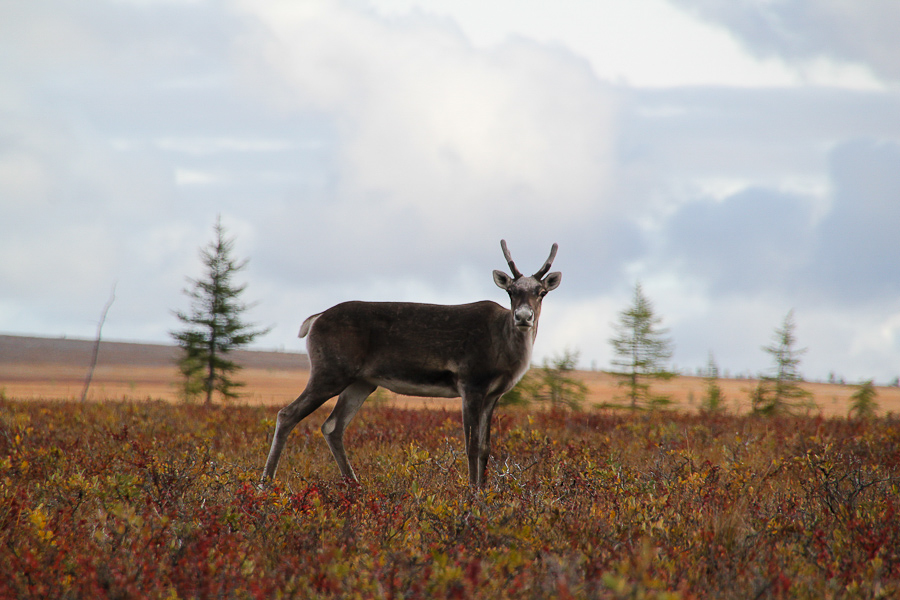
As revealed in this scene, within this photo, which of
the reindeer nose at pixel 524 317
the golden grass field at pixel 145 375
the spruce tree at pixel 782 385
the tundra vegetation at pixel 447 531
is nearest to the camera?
the tundra vegetation at pixel 447 531

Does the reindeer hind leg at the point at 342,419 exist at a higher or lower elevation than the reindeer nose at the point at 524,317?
lower

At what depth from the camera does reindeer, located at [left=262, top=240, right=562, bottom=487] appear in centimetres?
823

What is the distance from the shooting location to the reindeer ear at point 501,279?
8.57 m

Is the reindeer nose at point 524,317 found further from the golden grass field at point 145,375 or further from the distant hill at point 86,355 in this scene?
the distant hill at point 86,355

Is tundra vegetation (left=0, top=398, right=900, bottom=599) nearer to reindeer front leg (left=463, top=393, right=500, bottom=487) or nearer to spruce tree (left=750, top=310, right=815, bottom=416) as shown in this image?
reindeer front leg (left=463, top=393, right=500, bottom=487)

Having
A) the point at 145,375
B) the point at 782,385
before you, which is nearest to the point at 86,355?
the point at 145,375

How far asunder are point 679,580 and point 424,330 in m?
5.03

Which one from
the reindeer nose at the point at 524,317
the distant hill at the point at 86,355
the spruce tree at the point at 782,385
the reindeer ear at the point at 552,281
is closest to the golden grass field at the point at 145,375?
the distant hill at the point at 86,355

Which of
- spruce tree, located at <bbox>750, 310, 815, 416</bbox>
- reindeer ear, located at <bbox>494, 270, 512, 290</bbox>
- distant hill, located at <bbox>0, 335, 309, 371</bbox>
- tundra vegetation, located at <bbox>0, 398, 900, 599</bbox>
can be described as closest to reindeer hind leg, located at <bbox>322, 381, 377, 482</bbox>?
tundra vegetation, located at <bbox>0, 398, 900, 599</bbox>

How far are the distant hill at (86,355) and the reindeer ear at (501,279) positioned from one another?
74523mm

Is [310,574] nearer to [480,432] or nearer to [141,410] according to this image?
[480,432]

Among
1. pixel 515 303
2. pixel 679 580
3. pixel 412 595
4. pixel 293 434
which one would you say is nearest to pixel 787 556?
pixel 679 580

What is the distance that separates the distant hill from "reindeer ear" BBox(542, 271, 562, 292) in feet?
245

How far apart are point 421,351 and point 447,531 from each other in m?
3.81
